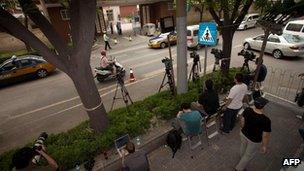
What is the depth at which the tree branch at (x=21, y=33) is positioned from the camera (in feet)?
14.9

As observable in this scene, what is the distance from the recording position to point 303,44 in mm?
13195

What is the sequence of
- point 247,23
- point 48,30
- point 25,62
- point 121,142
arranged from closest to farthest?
point 48,30
point 121,142
point 25,62
point 247,23

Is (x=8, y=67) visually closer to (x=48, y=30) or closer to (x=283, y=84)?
(x=48, y=30)

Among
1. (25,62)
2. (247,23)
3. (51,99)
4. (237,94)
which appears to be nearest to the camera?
(237,94)

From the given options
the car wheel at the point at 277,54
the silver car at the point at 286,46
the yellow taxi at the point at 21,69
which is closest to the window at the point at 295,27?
the silver car at the point at 286,46

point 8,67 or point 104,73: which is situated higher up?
point 8,67

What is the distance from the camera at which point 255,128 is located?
4391 millimetres

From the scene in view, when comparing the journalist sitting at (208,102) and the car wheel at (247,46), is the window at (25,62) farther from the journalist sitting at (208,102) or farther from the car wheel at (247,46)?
the car wheel at (247,46)

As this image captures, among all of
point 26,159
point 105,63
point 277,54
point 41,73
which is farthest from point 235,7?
point 41,73

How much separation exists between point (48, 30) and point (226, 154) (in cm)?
523

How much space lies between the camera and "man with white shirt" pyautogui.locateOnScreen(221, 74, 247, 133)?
18.4 ft

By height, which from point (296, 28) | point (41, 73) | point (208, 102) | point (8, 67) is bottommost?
point (41, 73)

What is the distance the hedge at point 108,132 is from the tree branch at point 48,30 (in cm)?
211

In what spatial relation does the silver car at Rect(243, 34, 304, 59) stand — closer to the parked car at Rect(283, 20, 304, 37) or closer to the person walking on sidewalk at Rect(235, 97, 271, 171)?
the parked car at Rect(283, 20, 304, 37)
